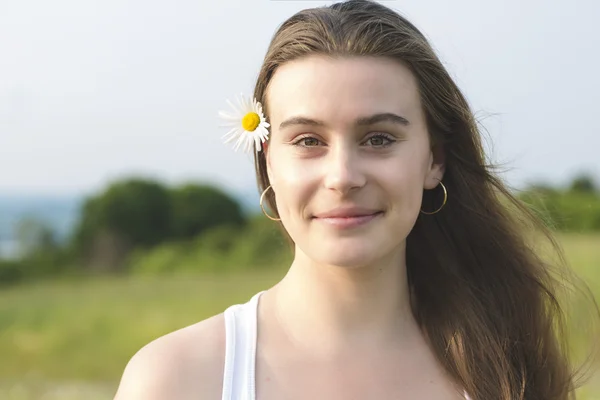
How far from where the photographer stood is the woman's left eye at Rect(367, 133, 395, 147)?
212 centimetres

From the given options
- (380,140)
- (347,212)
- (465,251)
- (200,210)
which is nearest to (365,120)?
(380,140)

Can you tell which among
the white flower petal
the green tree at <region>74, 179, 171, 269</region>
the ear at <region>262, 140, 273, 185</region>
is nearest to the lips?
the ear at <region>262, 140, 273, 185</region>

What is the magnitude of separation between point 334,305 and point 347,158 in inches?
19.7

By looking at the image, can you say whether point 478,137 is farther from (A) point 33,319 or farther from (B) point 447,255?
(A) point 33,319

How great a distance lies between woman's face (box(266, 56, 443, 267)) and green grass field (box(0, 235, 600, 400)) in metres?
3.72

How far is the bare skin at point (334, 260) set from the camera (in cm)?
207

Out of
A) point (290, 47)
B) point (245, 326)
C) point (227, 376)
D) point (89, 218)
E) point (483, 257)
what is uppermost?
point (89, 218)

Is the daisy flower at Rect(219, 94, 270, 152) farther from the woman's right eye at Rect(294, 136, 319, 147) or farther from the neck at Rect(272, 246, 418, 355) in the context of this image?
the neck at Rect(272, 246, 418, 355)

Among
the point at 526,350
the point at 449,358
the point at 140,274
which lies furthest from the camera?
the point at 140,274

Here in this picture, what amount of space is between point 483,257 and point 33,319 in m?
5.21

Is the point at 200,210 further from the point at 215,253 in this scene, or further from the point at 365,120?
the point at 365,120

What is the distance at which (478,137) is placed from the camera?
Result: 2.54 m

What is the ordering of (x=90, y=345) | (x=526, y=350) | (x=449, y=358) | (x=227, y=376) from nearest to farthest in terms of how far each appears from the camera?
(x=227, y=376)
(x=449, y=358)
(x=526, y=350)
(x=90, y=345)

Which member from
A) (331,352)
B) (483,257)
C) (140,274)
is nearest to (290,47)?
(331,352)
